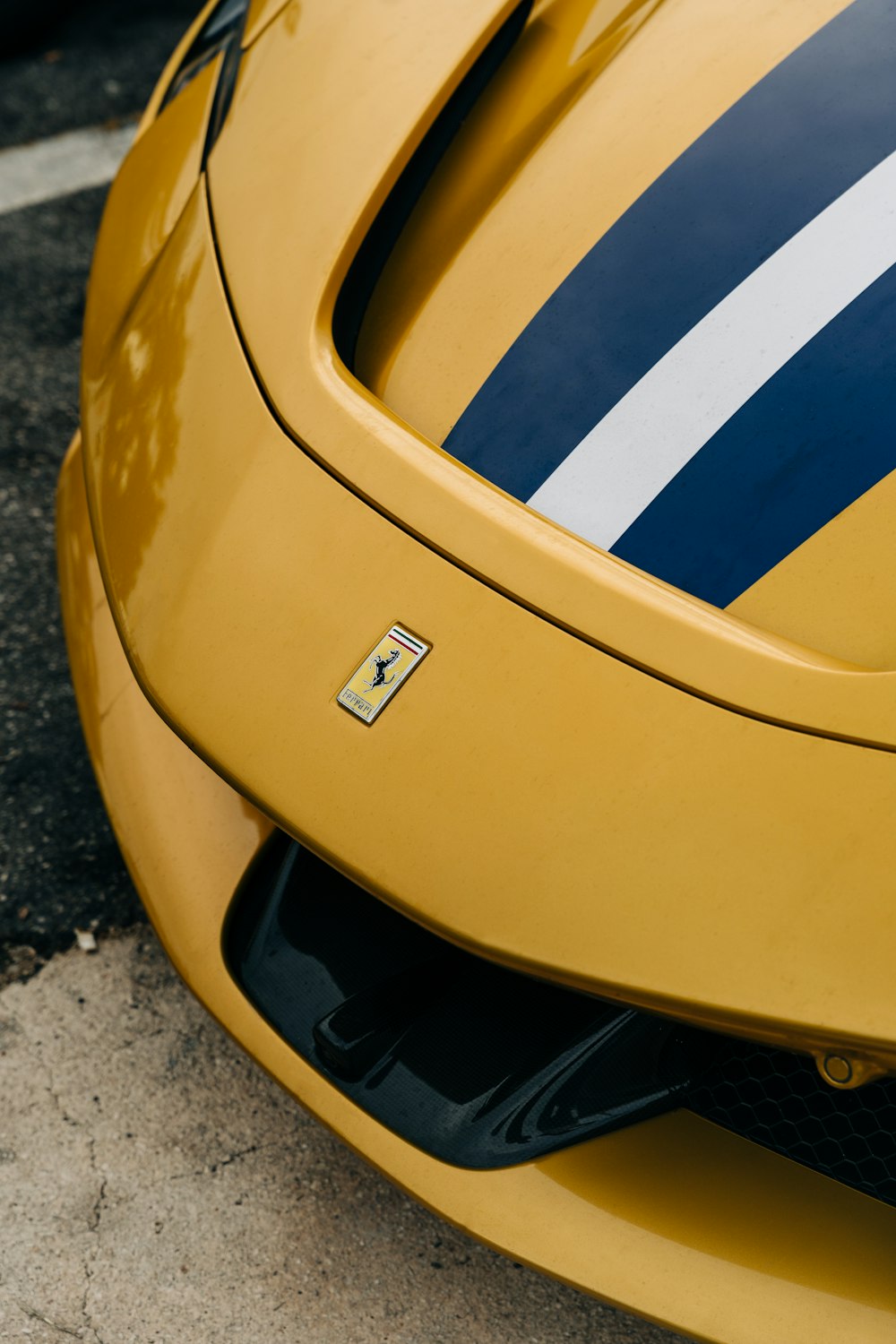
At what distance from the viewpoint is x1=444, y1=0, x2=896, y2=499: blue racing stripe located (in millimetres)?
1340

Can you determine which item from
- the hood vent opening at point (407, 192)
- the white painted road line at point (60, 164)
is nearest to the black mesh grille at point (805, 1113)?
the hood vent opening at point (407, 192)

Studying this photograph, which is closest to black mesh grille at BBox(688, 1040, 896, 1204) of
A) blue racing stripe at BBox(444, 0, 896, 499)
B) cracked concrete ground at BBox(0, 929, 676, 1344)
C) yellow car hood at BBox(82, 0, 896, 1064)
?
yellow car hood at BBox(82, 0, 896, 1064)

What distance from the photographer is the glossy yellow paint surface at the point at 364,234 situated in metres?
1.14

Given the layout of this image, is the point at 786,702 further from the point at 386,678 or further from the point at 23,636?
the point at 23,636

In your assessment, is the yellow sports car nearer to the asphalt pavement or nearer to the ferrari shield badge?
the ferrari shield badge

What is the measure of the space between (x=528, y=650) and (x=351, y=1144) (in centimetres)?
55

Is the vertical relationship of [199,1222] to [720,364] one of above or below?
below

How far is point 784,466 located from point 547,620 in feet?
1.00

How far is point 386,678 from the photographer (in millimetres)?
1199

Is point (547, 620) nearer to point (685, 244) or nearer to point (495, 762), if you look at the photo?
point (495, 762)

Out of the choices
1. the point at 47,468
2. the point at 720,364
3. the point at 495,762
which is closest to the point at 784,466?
the point at 720,364

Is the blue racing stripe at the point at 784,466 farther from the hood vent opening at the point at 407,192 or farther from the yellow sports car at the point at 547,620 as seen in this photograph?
the hood vent opening at the point at 407,192

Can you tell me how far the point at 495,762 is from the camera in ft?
3.76

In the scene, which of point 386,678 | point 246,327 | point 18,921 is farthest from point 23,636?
point 386,678
